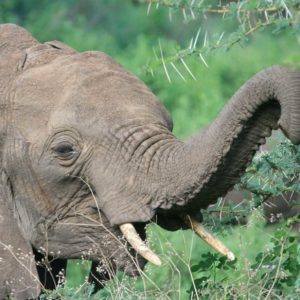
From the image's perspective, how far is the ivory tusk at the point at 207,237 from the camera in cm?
582

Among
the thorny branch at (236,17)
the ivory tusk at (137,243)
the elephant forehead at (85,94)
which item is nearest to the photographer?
the thorny branch at (236,17)

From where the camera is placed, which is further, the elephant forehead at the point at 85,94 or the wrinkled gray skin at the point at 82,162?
the elephant forehead at the point at 85,94

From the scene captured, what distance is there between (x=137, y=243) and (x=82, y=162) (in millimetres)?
480

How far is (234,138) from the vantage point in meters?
5.61

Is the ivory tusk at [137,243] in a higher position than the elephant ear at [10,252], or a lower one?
higher

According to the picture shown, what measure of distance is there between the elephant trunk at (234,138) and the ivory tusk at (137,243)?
13 cm

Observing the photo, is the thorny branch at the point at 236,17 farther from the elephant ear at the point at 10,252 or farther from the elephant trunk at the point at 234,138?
the elephant ear at the point at 10,252

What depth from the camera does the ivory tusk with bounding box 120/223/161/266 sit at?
579 cm

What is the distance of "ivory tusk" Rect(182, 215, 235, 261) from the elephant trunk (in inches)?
2.1

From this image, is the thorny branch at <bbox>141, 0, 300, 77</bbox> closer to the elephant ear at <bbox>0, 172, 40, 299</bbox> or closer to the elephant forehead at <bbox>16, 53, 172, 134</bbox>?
the elephant forehead at <bbox>16, 53, 172, 134</bbox>

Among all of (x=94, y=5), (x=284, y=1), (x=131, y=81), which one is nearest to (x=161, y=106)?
(x=131, y=81)

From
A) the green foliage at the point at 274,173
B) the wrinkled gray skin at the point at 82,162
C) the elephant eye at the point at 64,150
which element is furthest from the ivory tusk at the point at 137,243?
the green foliage at the point at 274,173

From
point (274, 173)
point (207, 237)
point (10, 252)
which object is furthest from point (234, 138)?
point (10, 252)

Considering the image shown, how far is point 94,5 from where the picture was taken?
18531 millimetres
